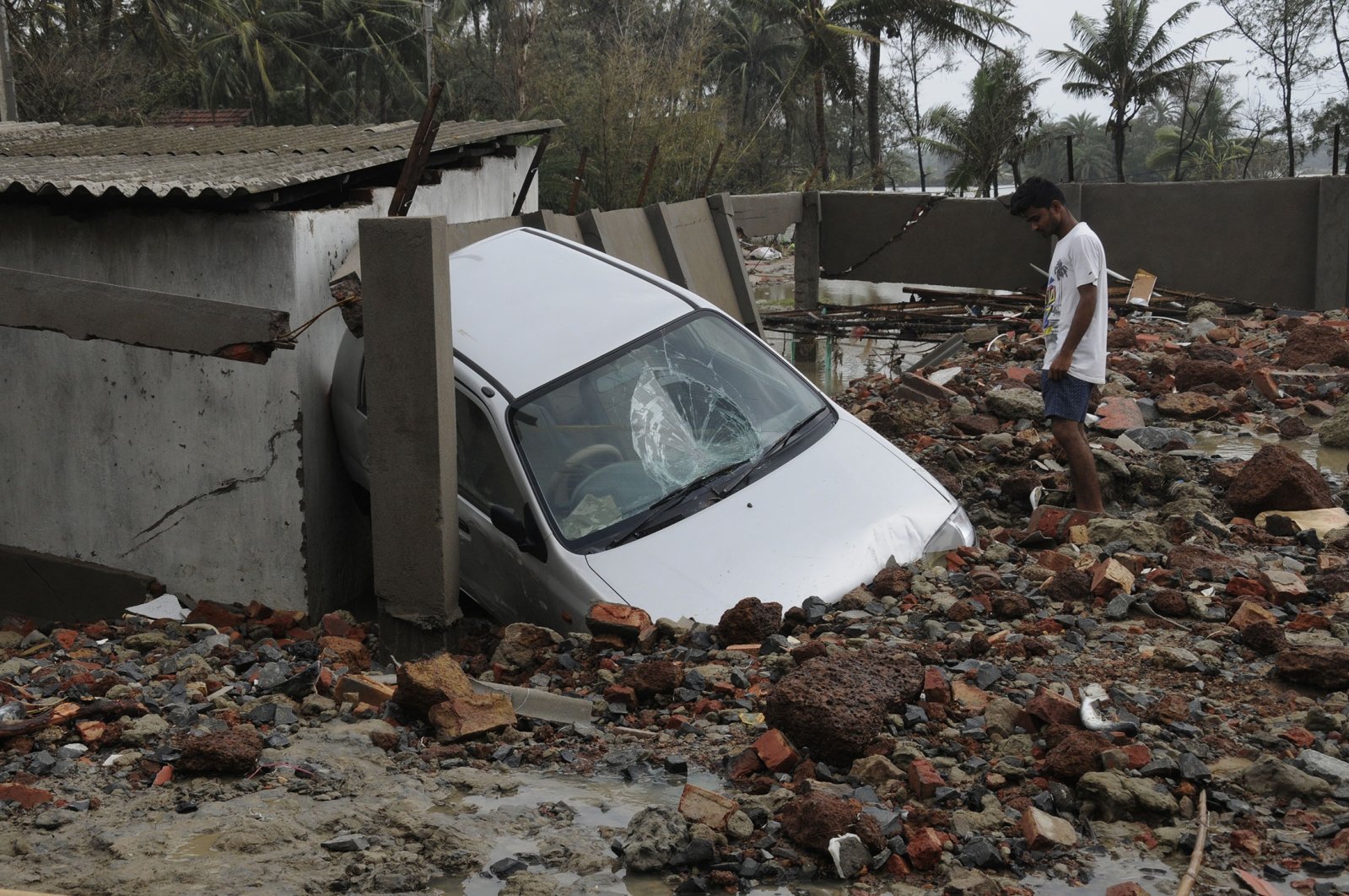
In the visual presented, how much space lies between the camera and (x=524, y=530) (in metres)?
5.58

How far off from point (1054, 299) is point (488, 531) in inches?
130

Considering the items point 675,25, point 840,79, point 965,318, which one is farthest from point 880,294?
point 675,25

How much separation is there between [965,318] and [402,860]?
38.3 ft

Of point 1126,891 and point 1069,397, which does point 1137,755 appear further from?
point 1069,397

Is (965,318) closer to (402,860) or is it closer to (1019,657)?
(1019,657)

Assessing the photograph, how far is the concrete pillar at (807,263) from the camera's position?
623 inches

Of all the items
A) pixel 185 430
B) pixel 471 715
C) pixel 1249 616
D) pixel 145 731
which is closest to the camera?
pixel 471 715

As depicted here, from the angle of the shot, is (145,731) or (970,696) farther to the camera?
(145,731)

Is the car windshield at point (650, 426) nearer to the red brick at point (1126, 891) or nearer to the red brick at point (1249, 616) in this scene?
the red brick at point (1249, 616)

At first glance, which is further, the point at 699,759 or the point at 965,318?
the point at 965,318

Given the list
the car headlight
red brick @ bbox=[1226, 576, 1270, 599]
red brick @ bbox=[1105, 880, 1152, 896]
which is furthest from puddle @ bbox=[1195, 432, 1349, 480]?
red brick @ bbox=[1105, 880, 1152, 896]

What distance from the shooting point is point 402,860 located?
3588 mm

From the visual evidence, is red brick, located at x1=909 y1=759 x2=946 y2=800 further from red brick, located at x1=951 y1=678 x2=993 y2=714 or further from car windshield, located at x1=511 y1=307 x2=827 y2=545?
car windshield, located at x1=511 y1=307 x2=827 y2=545

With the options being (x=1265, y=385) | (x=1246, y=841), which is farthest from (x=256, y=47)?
(x=1246, y=841)
